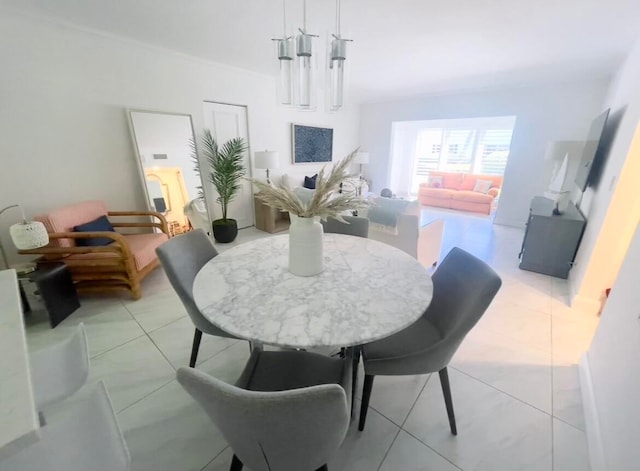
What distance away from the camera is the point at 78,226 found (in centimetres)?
238

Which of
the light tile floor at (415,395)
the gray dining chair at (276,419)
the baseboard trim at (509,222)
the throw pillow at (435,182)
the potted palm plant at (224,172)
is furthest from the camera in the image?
the throw pillow at (435,182)

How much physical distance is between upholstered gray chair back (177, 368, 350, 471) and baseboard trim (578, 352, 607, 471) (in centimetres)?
124

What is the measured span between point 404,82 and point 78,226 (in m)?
4.77

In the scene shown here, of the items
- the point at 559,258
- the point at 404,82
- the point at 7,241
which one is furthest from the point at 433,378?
the point at 404,82

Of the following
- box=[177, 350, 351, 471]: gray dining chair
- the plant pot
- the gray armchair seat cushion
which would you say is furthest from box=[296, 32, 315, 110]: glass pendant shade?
the plant pot

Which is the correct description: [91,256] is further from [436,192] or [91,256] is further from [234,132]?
[436,192]

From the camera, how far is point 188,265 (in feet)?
4.89

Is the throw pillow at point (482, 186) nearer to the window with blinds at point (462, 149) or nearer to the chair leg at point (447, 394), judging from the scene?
the window with blinds at point (462, 149)

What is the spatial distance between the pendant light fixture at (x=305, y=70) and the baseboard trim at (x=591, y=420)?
7.57 feet

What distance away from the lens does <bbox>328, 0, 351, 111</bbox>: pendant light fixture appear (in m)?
1.54

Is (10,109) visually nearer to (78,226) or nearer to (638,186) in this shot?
(78,226)

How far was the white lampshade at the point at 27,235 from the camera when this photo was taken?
1819mm

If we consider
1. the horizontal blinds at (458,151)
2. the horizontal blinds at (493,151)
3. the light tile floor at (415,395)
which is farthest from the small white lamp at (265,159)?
the horizontal blinds at (493,151)

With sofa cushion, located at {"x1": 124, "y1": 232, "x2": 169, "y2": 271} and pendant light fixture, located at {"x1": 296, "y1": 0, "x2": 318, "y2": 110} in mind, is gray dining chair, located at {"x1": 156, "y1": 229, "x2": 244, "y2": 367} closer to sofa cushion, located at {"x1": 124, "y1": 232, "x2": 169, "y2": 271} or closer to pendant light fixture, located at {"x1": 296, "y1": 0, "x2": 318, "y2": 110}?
sofa cushion, located at {"x1": 124, "y1": 232, "x2": 169, "y2": 271}
